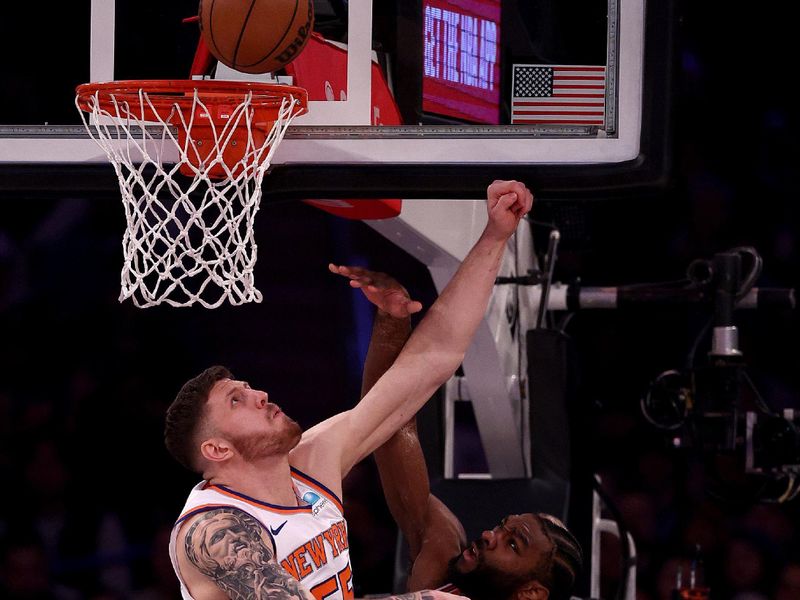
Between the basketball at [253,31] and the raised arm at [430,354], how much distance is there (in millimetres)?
753

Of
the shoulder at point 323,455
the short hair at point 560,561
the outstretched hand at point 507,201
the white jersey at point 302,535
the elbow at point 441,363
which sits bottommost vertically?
the short hair at point 560,561

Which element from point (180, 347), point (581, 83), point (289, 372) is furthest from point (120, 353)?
point (581, 83)

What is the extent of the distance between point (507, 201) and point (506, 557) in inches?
40.3

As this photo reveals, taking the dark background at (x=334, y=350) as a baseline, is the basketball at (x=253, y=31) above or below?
above

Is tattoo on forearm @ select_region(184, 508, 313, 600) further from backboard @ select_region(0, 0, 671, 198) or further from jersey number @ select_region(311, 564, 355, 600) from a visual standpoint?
backboard @ select_region(0, 0, 671, 198)

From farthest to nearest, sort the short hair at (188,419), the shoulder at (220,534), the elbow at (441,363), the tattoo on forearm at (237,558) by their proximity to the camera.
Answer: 1. the elbow at (441,363)
2. the short hair at (188,419)
3. the shoulder at (220,534)
4. the tattoo on forearm at (237,558)

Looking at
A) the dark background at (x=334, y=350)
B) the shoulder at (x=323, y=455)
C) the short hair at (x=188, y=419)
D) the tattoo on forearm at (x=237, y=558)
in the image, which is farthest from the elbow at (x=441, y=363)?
the dark background at (x=334, y=350)

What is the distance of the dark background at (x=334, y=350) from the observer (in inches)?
263

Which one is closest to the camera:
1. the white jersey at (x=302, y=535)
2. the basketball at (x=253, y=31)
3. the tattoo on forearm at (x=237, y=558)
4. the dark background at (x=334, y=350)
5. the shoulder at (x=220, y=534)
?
the tattoo on forearm at (x=237, y=558)

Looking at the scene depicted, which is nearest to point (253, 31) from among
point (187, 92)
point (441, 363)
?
point (187, 92)

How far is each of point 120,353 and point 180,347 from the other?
0.35 m

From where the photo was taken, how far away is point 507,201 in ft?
10.1

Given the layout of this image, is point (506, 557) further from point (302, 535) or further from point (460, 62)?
point (460, 62)

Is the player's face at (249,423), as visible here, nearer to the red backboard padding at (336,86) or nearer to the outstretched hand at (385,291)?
the outstretched hand at (385,291)
